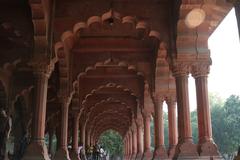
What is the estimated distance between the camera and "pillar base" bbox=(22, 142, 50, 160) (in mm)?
9977

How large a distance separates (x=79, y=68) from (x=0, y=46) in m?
3.56

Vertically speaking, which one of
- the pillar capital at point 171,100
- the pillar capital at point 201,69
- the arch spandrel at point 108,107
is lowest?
the pillar capital at point 171,100

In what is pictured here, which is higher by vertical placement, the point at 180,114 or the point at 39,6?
the point at 39,6

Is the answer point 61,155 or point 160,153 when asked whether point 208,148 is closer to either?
point 160,153

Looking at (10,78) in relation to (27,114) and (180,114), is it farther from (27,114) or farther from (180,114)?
(180,114)

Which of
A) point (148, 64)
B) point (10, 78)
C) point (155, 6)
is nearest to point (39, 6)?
point (155, 6)

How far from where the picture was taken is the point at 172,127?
589 inches

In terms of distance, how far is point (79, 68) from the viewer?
1594cm

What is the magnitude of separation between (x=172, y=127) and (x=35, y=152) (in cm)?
677

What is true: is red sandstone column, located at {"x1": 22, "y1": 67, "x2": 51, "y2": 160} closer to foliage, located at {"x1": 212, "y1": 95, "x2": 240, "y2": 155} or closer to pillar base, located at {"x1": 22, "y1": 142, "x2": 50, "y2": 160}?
pillar base, located at {"x1": 22, "y1": 142, "x2": 50, "y2": 160}

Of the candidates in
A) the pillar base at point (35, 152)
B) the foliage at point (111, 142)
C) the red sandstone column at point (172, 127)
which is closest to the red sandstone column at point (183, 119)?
the red sandstone column at point (172, 127)

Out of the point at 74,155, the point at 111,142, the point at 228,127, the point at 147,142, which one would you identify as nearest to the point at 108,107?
the point at 147,142

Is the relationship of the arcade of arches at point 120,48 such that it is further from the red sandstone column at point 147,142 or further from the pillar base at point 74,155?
the red sandstone column at point 147,142

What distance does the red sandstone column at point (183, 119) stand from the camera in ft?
34.2
